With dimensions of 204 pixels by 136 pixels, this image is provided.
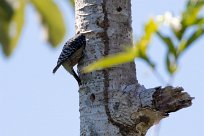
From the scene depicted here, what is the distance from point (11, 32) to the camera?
878 mm

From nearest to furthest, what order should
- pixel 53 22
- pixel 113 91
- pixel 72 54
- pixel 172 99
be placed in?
pixel 53 22 < pixel 172 99 < pixel 113 91 < pixel 72 54

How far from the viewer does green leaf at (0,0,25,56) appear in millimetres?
872

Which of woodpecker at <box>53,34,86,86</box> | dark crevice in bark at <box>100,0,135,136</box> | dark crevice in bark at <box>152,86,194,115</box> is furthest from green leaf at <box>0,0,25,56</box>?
woodpecker at <box>53,34,86,86</box>

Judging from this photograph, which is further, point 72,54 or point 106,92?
point 72,54

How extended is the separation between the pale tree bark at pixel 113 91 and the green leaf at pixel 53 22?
2708mm

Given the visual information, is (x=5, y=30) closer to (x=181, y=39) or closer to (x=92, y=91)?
(x=181, y=39)

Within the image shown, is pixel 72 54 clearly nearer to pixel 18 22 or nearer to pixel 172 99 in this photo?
pixel 172 99

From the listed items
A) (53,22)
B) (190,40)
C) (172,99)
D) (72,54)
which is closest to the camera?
(53,22)

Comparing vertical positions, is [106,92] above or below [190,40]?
above

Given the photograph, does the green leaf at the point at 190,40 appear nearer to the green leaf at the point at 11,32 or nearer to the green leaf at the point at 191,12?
the green leaf at the point at 191,12

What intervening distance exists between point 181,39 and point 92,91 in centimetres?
282

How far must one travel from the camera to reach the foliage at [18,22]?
86 centimetres

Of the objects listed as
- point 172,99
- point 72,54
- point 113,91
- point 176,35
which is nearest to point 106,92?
point 113,91

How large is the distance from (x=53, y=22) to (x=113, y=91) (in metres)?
2.88
